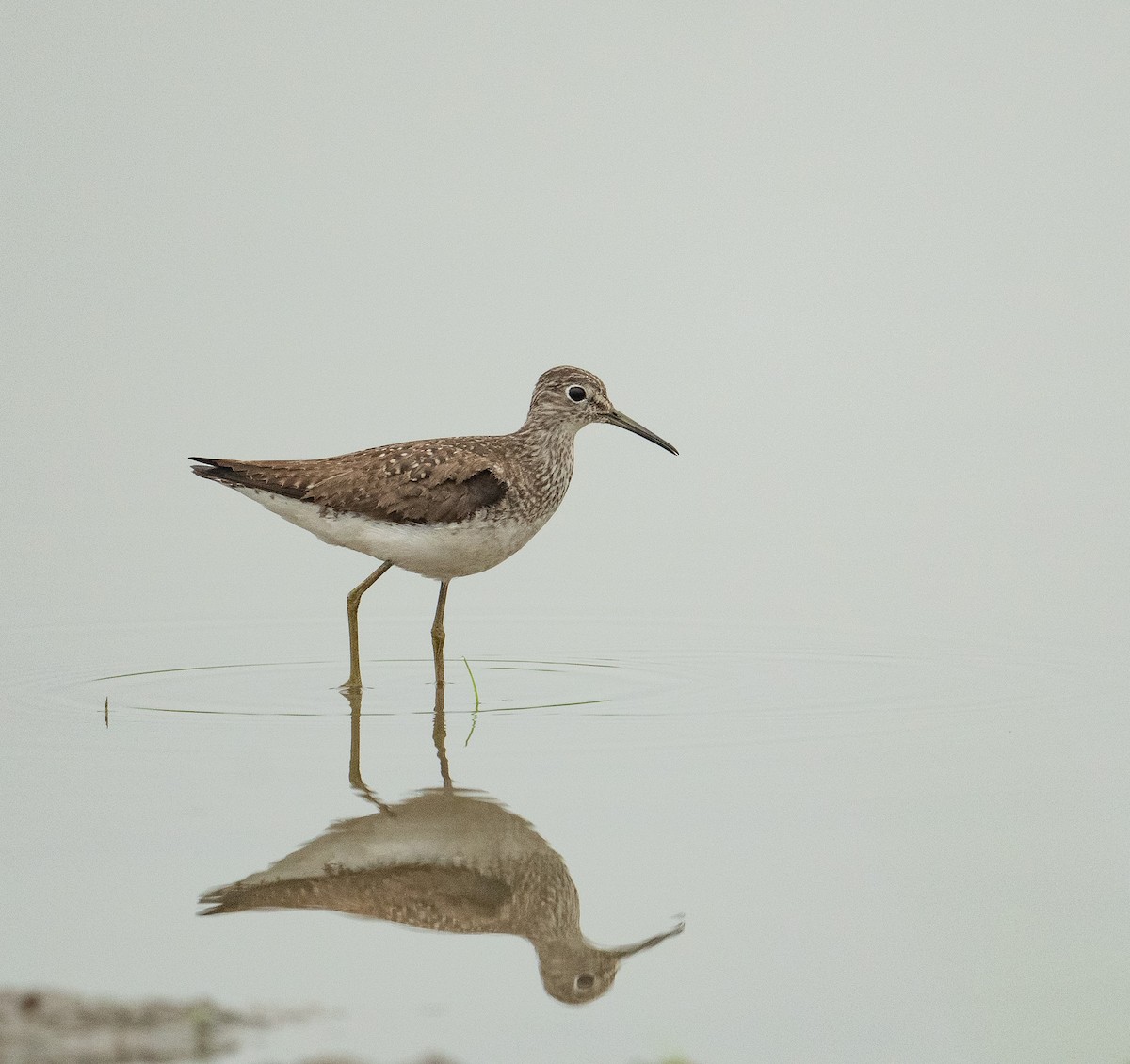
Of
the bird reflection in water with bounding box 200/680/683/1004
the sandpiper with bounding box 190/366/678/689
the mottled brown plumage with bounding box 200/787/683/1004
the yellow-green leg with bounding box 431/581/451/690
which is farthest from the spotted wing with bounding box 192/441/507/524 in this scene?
the mottled brown plumage with bounding box 200/787/683/1004

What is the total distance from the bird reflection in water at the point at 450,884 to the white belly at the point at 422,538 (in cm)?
371

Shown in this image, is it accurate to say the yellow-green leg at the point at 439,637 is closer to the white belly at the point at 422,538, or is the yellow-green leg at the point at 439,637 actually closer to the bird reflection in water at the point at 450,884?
the white belly at the point at 422,538

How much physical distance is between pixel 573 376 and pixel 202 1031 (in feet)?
28.9

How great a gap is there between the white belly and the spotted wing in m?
0.07

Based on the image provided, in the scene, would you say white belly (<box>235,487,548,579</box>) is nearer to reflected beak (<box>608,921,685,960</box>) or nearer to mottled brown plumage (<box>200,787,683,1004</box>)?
mottled brown plumage (<box>200,787,683,1004</box>)

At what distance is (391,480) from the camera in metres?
12.9

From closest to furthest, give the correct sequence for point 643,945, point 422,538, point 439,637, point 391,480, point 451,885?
1. point 643,945
2. point 451,885
3. point 422,538
4. point 391,480
5. point 439,637

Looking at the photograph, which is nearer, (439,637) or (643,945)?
(643,945)

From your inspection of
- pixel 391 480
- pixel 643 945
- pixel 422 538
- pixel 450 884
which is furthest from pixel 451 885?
pixel 391 480

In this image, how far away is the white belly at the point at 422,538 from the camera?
41.5 feet

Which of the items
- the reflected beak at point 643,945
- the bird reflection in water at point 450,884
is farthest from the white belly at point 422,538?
the reflected beak at point 643,945

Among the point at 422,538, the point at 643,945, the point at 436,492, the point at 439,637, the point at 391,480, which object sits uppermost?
the point at 391,480

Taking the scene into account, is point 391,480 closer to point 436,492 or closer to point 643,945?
point 436,492

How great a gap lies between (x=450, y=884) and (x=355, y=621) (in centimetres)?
548
